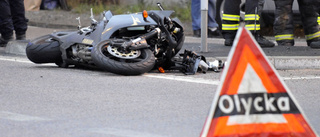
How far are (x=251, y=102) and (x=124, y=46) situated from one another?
12.7ft

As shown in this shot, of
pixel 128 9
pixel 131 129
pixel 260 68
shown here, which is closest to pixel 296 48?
pixel 131 129

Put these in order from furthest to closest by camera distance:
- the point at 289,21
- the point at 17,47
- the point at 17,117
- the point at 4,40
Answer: the point at 4,40
the point at 17,47
the point at 289,21
the point at 17,117

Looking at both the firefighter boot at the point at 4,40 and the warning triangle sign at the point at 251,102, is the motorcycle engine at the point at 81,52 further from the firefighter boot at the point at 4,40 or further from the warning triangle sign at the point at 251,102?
the warning triangle sign at the point at 251,102

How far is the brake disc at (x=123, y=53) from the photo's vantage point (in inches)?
304

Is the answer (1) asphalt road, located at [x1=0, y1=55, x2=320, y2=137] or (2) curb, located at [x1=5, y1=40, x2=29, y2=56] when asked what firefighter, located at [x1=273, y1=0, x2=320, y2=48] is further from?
(2) curb, located at [x1=5, y1=40, x2=29, y2=56]

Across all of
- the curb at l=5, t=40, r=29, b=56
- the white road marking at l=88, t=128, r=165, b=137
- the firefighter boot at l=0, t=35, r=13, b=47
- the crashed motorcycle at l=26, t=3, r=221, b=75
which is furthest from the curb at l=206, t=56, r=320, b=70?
the firefighter boot at l=0, t=35, r=13, b=47

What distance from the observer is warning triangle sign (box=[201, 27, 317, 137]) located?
388 centimetres

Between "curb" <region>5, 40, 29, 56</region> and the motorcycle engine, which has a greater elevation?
the motorcycle engine

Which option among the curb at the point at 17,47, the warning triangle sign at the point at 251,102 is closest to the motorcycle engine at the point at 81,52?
the curb at the point at 17,47

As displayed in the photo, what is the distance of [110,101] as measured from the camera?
616 cm

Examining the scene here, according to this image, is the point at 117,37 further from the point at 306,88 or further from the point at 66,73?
the point at 306,88

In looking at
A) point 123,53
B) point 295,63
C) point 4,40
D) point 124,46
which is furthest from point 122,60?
point 4,40

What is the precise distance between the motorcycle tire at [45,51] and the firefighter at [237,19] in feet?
10.2

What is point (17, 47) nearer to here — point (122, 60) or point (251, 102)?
point (122, 60)
